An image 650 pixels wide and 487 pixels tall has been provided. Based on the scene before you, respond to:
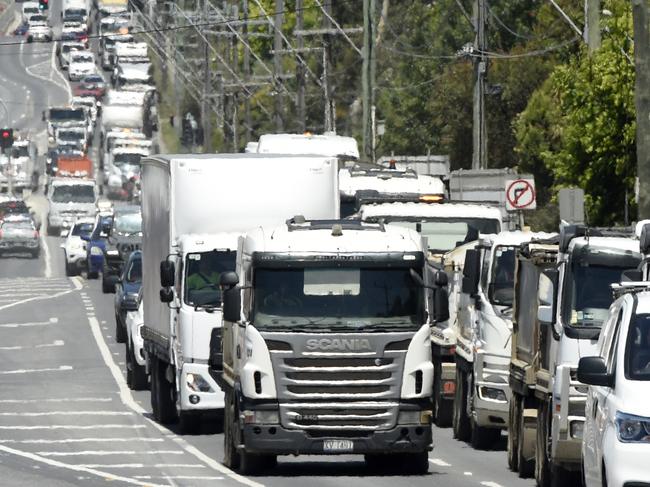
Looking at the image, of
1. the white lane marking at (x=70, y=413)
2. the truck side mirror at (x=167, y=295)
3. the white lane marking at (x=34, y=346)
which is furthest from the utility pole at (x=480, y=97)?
the truck side mirror at (x=167, y=295)

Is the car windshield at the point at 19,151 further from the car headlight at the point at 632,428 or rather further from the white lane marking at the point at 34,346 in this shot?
the car headlight at the point at 632,428

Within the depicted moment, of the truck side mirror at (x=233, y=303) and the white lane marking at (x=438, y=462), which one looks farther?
the white lane marking at (x=438, y=462)

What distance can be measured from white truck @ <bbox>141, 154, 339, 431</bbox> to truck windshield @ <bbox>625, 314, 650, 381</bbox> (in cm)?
1022

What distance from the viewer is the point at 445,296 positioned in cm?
2158

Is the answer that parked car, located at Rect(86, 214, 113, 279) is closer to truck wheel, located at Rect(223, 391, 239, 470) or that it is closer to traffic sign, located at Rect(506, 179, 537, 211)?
traffic sign, located at Rect(506, 179, 537, 211)

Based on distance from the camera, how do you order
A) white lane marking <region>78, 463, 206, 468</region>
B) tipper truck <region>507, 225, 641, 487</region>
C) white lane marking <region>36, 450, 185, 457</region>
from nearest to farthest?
1. tipper truck <region>507, 225, 641, 487</region>
2. white lane marking <region>78, 463, 206, 468</region>
3. white lane marking <region>36, 450, 185, 457</region>

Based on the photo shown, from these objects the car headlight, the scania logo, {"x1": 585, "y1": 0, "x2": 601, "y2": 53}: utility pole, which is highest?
{"x1": 585, "y1": 0, "x2": 601, "y2": 53}: utility pole

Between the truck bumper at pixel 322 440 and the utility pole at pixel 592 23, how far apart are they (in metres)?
17.6

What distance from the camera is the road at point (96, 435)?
21.5m

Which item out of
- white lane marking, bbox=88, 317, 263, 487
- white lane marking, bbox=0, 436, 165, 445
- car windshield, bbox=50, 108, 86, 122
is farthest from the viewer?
car windshield, bbox=50, 108, 86, 122

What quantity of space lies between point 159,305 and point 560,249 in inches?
383

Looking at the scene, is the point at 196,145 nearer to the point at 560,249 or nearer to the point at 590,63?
the point at 590,63

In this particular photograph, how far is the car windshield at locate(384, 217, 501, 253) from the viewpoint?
30672mm

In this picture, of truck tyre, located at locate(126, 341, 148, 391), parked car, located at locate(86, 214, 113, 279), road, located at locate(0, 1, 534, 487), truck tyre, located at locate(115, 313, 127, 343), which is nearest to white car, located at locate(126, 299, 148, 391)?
truck tyre, located at locate(126, 341, 148, 391)
